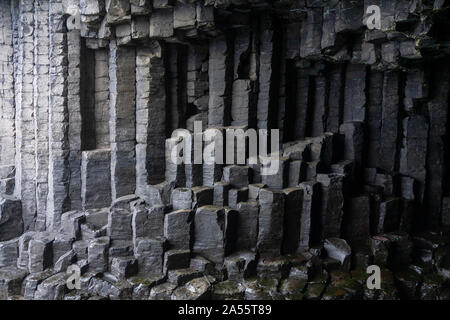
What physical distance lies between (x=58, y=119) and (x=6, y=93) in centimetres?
220

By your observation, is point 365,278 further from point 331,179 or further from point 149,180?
point 149,180

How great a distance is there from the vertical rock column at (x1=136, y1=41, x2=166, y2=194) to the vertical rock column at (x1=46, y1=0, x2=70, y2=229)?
1.89 metres

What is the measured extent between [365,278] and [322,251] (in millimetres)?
1070

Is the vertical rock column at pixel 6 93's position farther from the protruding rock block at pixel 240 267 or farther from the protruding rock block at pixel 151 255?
the protruding rock block at pixel 240 267

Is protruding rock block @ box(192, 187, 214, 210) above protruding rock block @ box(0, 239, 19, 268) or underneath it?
above

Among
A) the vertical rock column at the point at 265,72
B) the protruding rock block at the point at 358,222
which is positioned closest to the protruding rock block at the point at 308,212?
the protruding rock block at the point at 358,222

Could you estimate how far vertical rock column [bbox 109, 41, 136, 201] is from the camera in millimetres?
10570

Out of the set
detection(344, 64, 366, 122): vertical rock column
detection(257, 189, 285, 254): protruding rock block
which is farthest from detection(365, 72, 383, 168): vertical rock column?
detection(257, 189, 285, 254): protruding rock block

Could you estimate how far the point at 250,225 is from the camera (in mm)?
9406

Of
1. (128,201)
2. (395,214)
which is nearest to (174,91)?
(128,201)

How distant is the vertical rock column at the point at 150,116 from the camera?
10484 mm

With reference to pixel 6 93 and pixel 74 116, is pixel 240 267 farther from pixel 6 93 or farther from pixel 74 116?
pixel 6 93

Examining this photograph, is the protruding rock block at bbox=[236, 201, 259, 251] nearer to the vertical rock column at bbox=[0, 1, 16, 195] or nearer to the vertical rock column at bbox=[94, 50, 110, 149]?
the vertical rock column at bbox=[94, 50, 110, 149]

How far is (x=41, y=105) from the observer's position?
10.8 metres
